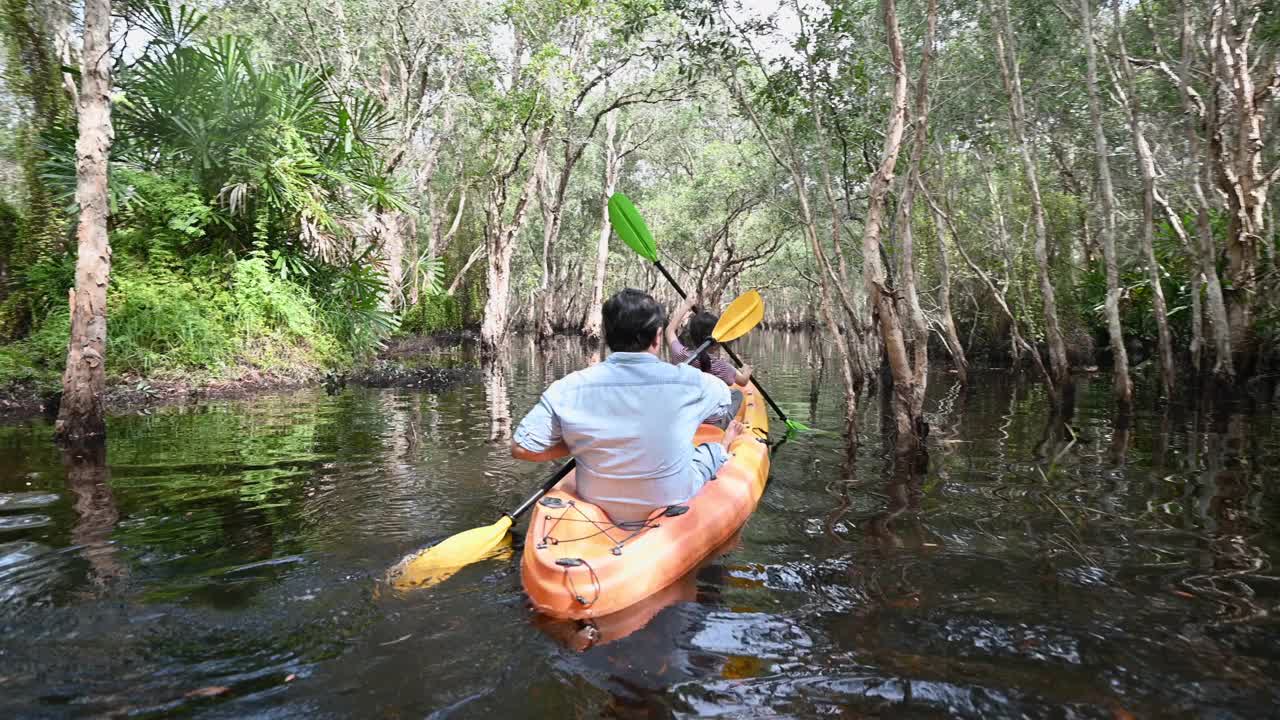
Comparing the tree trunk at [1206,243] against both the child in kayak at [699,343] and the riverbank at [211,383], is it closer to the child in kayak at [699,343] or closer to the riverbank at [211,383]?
the child in kayak at [699,343]

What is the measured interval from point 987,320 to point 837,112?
10.5 meters

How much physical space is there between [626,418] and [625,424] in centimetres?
3

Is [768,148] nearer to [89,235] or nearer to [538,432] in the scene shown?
[89,235]

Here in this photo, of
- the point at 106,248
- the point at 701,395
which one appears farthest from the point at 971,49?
the point at 106,248

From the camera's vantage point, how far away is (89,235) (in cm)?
607

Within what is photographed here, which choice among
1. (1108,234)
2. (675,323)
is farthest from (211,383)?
(1108,234)

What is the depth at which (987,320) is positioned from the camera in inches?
781

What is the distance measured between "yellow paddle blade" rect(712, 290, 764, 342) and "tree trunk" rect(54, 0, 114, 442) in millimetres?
5307

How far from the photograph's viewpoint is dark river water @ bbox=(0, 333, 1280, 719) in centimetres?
240

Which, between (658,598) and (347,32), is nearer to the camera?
(658,598)

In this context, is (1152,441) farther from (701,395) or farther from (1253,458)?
(701,395)

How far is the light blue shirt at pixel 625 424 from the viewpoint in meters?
3.15

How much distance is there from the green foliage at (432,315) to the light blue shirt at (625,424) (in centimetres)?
1719

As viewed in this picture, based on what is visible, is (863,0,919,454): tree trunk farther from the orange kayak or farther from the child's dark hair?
the orange kayak
